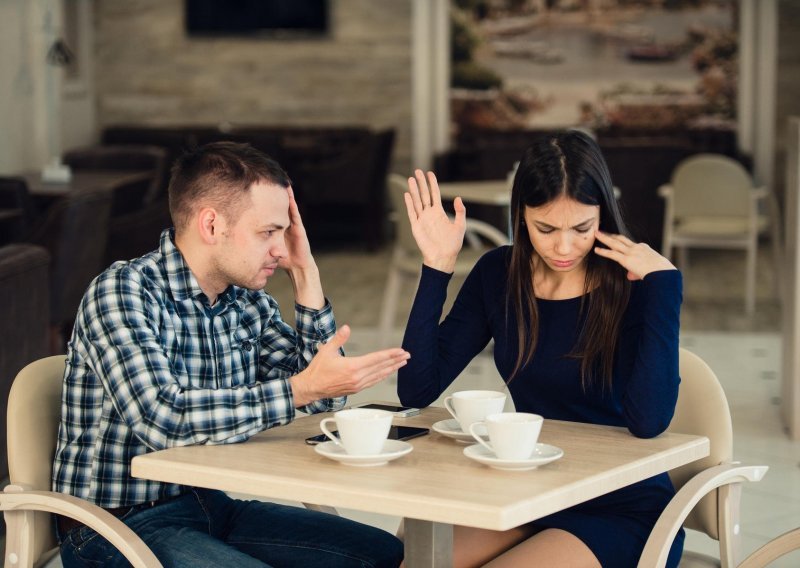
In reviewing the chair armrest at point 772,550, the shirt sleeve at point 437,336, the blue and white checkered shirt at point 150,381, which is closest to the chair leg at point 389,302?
the shirt sleeve at point 437,336

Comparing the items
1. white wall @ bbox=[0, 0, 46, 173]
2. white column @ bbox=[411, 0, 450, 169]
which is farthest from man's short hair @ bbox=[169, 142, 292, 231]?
white column @ bbox=[411, 0, 450, 169]

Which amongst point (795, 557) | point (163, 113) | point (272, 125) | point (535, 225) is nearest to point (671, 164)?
point (272, 125)

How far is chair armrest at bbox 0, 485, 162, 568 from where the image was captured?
6.50ft

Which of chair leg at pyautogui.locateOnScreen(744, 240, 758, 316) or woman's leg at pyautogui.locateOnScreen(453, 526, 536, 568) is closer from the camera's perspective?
woman's leg at pyautogui.locateOnScreen(453, 526, 536, 568)

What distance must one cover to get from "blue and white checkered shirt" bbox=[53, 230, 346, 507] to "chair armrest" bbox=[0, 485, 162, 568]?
0.32 ft

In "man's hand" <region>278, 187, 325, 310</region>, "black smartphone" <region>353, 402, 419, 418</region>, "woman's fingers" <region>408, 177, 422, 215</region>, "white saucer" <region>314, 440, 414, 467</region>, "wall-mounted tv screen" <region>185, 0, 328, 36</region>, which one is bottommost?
"black smartphone" <region>353, 402, 419, 418</region>

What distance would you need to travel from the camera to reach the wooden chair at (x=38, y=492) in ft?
6.57

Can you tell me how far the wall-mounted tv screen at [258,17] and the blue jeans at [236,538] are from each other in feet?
28.7

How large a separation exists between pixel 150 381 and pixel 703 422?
41.5 inches

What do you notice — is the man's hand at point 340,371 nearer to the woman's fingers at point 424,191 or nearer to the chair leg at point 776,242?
the woman's fingers at point 424,191

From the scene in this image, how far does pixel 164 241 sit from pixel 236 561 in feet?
1.99

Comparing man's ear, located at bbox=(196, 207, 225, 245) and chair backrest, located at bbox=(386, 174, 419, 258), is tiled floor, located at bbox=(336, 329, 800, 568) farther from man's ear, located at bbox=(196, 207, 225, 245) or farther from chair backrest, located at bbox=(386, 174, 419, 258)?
man's ear, located at bbox=(196, 207, 225, 245)

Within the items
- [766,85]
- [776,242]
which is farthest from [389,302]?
[766,85]

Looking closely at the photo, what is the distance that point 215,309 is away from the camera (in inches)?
91.0
